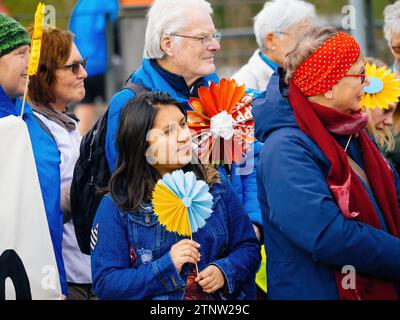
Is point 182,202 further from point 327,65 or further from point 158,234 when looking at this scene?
point 327,65

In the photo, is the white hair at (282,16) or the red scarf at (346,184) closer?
the red scarf at (346,184)

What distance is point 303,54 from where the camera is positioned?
3.70 m

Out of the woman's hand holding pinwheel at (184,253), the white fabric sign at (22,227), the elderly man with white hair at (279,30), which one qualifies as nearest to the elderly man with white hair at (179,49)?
the white fabric sign at (22,227)

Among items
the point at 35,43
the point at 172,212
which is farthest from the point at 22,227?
the point at 35,43

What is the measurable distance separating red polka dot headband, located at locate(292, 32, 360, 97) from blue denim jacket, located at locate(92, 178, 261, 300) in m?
0.62

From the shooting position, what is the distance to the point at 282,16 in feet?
19.7

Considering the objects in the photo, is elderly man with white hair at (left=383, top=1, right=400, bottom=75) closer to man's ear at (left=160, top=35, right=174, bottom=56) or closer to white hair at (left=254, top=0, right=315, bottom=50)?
white hair at (left=254, top=0, right=315, bottom=50)

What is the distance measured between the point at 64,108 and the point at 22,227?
1.38 metres

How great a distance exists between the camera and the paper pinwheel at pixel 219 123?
4.22m

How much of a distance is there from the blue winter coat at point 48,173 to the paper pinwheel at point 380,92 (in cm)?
162

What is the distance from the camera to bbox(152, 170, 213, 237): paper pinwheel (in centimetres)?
364

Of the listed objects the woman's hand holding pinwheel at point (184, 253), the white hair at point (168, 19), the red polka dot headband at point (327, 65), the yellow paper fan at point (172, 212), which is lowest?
the woman's hand holding pinwheel at point (184, 253)

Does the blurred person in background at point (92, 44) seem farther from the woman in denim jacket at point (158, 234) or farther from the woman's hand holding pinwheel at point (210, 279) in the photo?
the woman's hand holding pinwheel at point (210, 279)
